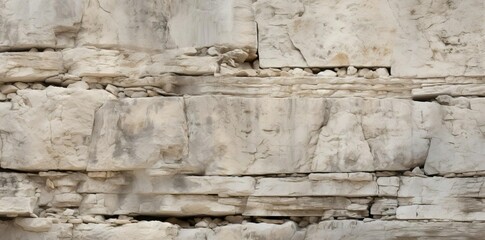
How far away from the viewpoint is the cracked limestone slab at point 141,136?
573 centimetres

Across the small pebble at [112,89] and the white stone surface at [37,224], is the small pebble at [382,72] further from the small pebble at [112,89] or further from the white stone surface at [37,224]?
the white stone surface at [37,224]

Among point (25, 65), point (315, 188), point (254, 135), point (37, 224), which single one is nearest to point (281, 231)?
point (315, 188)

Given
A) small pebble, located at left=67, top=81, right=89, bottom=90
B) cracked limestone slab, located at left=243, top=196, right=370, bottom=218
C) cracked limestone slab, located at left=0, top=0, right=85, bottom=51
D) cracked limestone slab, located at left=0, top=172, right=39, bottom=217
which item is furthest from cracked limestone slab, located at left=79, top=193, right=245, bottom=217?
cracked limestone slab, located at left=0, top=0, right=85, bottom=51

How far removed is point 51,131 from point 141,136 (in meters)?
0.61

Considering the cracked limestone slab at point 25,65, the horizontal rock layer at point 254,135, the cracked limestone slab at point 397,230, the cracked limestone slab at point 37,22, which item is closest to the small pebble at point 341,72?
the horizontal rock layer at point 254,135

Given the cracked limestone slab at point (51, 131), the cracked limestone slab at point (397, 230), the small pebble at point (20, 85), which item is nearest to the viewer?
the cracked limestone slab at point (397, 230)

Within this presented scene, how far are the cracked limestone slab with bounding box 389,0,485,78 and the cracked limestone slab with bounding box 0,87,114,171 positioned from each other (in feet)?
6.83

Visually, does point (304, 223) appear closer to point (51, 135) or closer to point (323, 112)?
point (323, 112)

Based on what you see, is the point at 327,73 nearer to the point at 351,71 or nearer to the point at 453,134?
the point at 351,71

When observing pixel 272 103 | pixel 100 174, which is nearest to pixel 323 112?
pixel 272 103

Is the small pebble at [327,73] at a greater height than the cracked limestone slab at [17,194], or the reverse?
the small pebble at [327,73]

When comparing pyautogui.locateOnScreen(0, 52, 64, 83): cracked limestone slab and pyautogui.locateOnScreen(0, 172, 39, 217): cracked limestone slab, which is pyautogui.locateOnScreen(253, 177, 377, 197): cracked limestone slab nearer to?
pyautogui.locateOnScreen(0, 172, 39, 217): cracked limestone slab

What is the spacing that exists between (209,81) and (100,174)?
95 centimetres

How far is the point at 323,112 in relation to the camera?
576 cm
